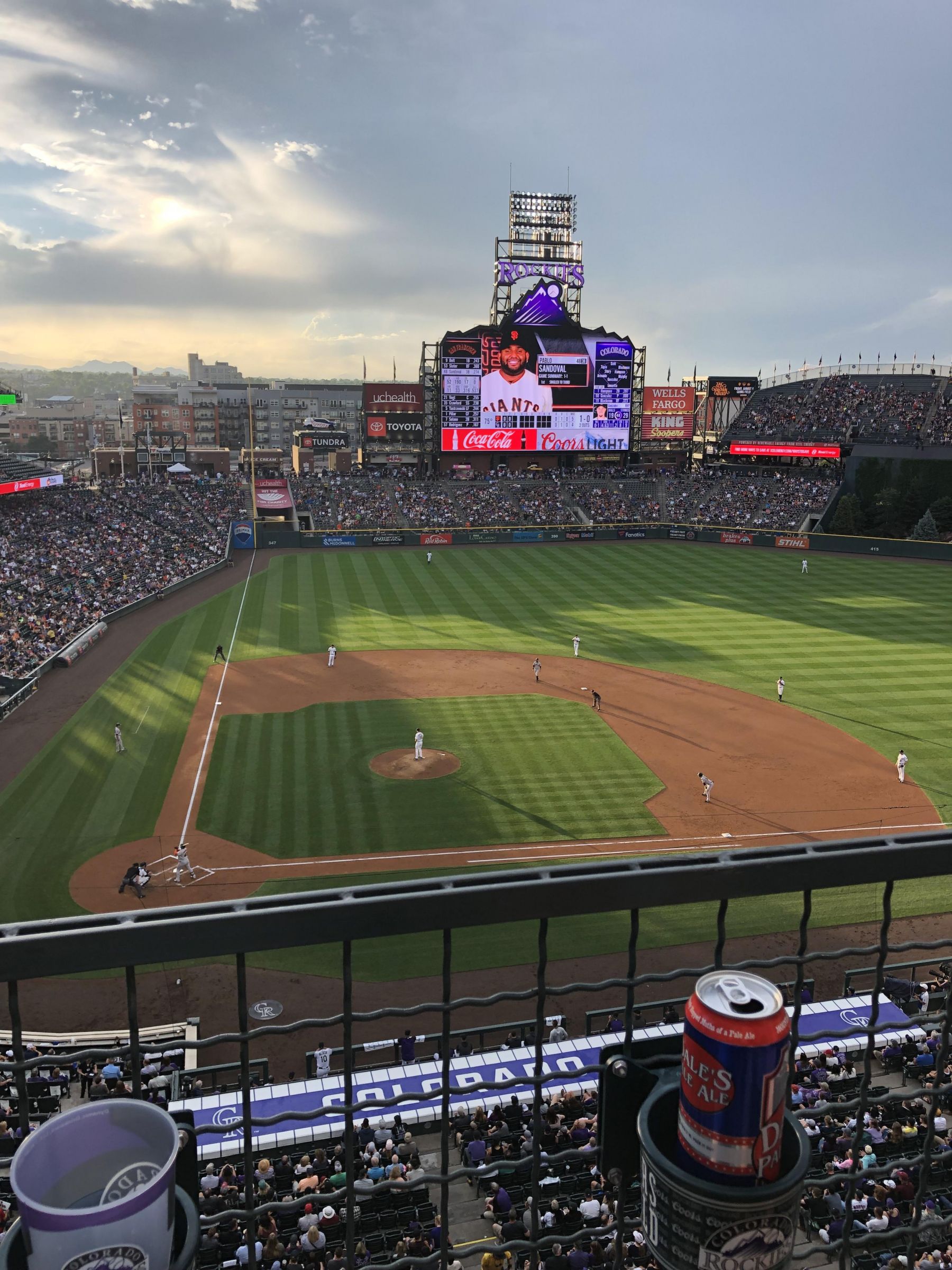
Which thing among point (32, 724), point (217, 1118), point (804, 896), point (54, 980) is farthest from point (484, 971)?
point (32, 724)

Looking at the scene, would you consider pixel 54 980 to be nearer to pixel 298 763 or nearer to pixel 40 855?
pixel 40 855

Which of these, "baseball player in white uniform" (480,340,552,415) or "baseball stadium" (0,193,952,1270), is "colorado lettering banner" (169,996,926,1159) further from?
"baseball player in white uniform" (480,340,552,415)

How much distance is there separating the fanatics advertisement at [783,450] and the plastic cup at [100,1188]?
81872 mm

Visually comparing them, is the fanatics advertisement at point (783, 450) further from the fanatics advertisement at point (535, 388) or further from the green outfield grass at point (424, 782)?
the green outfield grass at point (424, 782)

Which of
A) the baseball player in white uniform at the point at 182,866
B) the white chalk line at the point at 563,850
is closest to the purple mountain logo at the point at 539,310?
the white chalk line at the point at 563,850

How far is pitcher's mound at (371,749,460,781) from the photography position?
83.9 ft

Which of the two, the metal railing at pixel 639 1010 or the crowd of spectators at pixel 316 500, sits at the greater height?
the crowd of spectators at pixel 316 500

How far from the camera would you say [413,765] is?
26.3 meters

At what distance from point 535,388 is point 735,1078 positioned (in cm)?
7311

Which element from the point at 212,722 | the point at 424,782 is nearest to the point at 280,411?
the point at 212,722

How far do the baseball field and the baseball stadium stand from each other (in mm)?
161

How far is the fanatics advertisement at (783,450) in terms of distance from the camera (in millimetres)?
77000

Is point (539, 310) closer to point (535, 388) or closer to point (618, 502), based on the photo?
point (535, 388)

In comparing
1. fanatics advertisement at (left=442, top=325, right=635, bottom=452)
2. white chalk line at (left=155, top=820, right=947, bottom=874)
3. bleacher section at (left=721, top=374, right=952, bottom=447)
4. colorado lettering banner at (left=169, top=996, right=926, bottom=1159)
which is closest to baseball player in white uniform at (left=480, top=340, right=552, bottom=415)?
fanatics advertisement at (left=442, top=325, right=635, bottom=452)
